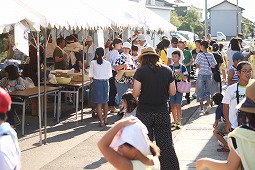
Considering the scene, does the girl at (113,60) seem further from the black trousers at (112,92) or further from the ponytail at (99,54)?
the ponytail at (99,54)

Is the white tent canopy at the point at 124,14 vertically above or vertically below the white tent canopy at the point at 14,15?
above

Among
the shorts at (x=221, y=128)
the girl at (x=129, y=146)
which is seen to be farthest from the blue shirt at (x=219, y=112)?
the girl at (x=129, y=146)

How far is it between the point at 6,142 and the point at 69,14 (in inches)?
316

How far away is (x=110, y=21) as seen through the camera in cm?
1432

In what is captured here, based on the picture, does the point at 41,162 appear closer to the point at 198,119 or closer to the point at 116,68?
the point at 116,68

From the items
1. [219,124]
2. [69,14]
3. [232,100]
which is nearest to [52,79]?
[69,14]

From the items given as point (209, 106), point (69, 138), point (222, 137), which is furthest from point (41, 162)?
point (209, 106)

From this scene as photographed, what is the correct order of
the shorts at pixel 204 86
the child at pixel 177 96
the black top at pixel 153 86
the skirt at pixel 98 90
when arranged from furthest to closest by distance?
the shorts at pixel 204 86
the skirt at pixel 98 90
the child at pixel 177 96
the black top at pixel 153 86

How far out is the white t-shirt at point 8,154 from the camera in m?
3.88

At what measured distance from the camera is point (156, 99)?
735 centimetres

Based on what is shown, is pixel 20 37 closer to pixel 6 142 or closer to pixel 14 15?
pixel 14 15

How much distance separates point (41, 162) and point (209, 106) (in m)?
6.46

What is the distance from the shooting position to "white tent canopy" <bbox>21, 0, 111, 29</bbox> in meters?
10.4

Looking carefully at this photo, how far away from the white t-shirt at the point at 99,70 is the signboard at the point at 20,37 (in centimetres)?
286
